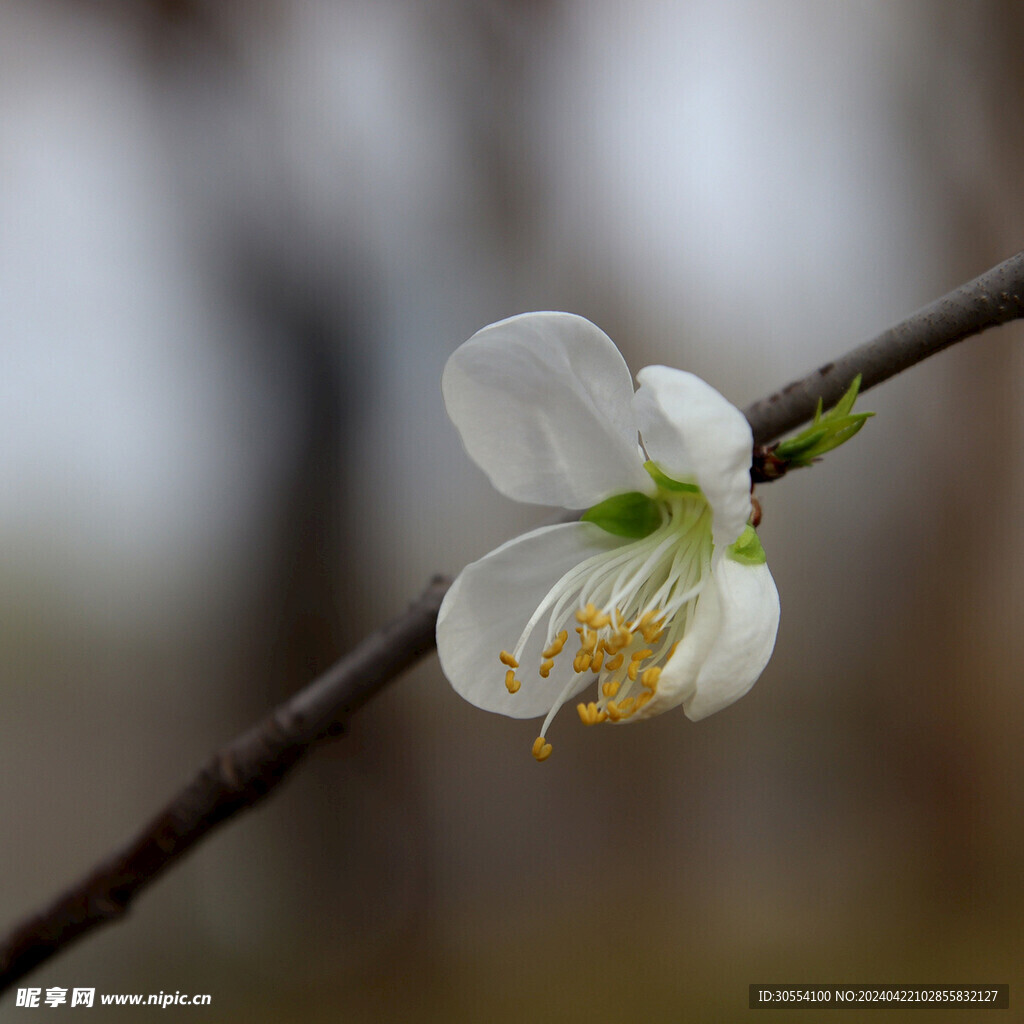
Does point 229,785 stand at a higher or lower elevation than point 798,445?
lower

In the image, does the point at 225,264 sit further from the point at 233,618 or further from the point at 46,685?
the point at 46,685

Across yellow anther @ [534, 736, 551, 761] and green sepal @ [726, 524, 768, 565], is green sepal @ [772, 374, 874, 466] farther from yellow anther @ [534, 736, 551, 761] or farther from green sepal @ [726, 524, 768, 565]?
yellow anther @ [534, 736, 551, 761]

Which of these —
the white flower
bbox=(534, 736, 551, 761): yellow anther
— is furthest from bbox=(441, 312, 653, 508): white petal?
bbox=(534, 736, 551, 761): yellow anther

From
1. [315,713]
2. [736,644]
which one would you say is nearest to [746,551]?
[736,644]

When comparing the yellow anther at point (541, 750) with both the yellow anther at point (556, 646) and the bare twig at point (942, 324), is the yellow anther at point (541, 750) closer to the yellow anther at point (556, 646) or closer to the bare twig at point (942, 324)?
the yellow anther at point (556, 646)

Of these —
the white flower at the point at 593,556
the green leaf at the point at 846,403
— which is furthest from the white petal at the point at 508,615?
the green leaf at the point at 846,403

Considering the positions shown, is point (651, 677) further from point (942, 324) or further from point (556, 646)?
point (942, 324)

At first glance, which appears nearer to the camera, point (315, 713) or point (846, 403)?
point (846, 403)
